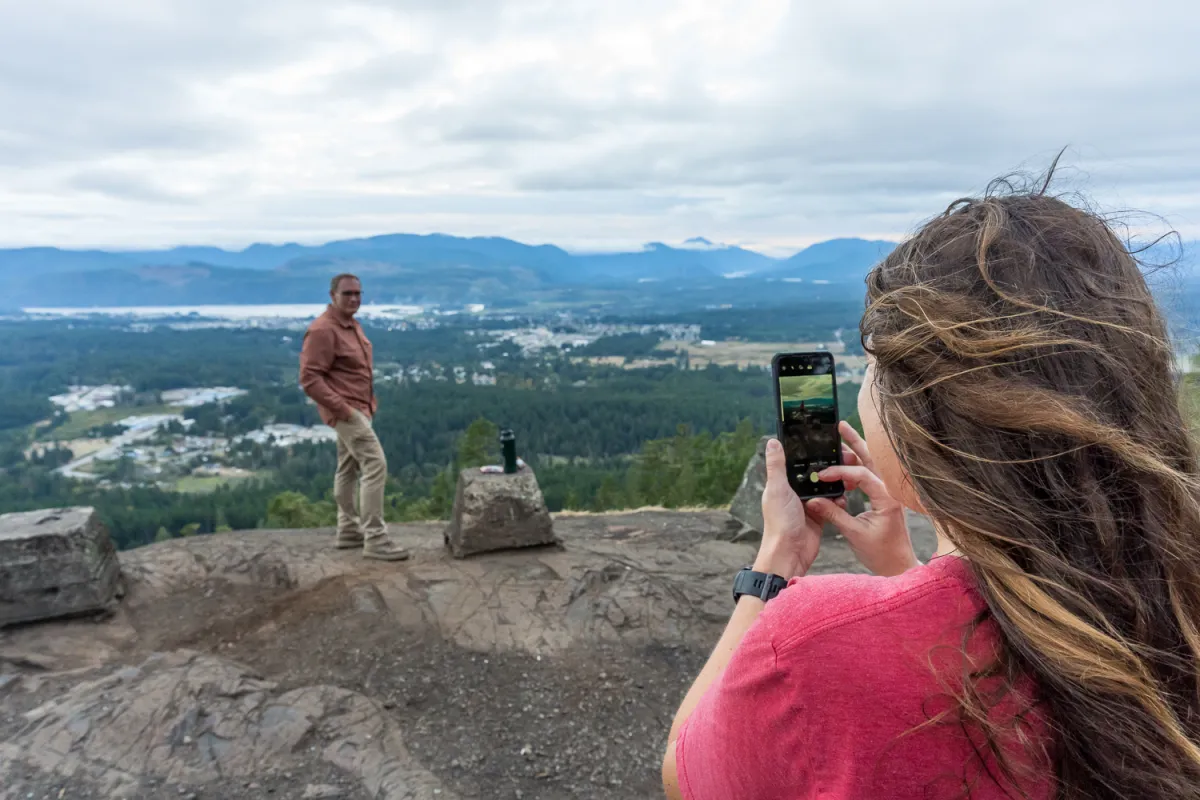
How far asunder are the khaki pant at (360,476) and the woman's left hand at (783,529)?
17.1 ft

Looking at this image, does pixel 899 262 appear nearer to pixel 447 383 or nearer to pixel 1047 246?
pixel 1047 246

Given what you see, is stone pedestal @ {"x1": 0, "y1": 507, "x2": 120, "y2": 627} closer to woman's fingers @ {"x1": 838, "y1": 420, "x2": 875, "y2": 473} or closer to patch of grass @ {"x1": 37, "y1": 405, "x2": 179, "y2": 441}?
woman's fingers @ {"x1": 838, "y1": 420, "x2": 875, "y2": 473}

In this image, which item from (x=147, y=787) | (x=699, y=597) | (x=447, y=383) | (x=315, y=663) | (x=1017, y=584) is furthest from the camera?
(x=447, y=383)

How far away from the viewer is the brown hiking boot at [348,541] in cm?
702

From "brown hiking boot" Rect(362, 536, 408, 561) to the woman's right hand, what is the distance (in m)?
5.69

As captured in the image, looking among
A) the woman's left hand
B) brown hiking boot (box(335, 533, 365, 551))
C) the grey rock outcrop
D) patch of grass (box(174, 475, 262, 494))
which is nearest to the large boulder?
brown hiking boot (box(335, 533, 365, 551))

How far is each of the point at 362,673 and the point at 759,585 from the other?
421 cm

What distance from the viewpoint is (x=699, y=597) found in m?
5.93

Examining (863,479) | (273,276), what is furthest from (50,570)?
(273,276)

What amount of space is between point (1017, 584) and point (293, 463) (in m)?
31.9

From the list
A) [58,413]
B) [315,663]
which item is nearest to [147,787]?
[315,663]

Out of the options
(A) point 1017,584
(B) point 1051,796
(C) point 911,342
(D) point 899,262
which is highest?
(D) point 899,262

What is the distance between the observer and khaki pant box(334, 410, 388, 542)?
650 cm

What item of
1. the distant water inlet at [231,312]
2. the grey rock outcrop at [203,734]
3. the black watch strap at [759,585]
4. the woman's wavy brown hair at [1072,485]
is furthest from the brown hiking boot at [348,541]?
the distant water inlet at [231,312]
